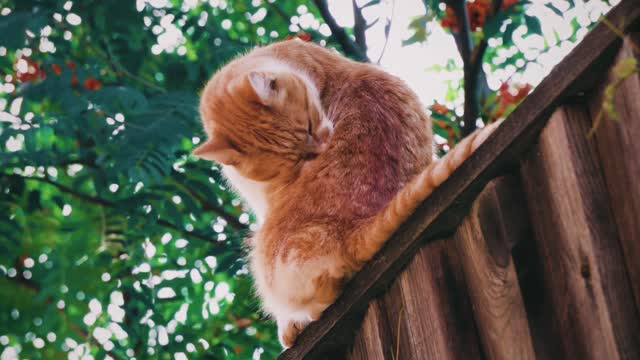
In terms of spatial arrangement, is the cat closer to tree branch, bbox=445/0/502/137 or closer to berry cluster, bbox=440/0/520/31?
tree branch, bbox=445/0/502/137

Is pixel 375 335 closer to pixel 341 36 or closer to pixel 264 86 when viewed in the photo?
pixel 264 86

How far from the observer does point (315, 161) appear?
3037mm

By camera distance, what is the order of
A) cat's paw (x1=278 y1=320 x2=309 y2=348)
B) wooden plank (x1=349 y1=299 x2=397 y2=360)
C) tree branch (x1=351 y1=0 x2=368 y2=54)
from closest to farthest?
1. wooden plank (x1=349 y1=299 x2=397 y2=360)
2. cat's paw (x1=278 y1=320 x2=309 y2=348)
3. tree branch (x1=351 y1=0 x2=368 y2=54)

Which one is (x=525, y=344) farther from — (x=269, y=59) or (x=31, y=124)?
(x=31, y=124)

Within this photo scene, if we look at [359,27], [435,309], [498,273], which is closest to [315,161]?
[435,309]

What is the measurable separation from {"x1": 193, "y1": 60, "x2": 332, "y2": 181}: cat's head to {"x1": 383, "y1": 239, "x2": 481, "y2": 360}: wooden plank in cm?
106

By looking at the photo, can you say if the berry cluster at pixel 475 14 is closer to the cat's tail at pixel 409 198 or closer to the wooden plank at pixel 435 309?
the cat's tail at pixel 409 198

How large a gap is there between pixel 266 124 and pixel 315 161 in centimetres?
55

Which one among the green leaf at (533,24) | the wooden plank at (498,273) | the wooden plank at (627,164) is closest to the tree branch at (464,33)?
the green leaf at (533,24)

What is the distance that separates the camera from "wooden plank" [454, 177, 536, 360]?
6.22 ft

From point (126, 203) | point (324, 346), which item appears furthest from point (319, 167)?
point (126, 203)

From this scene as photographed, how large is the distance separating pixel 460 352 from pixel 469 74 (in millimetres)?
2409

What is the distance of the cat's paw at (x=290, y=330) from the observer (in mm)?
2875

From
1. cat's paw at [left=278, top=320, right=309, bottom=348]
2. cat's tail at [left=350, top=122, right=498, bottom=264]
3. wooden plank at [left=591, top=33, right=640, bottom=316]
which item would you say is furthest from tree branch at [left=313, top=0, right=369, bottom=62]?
wooden plank at [left=591, top=33, right=640, bottom=316]
